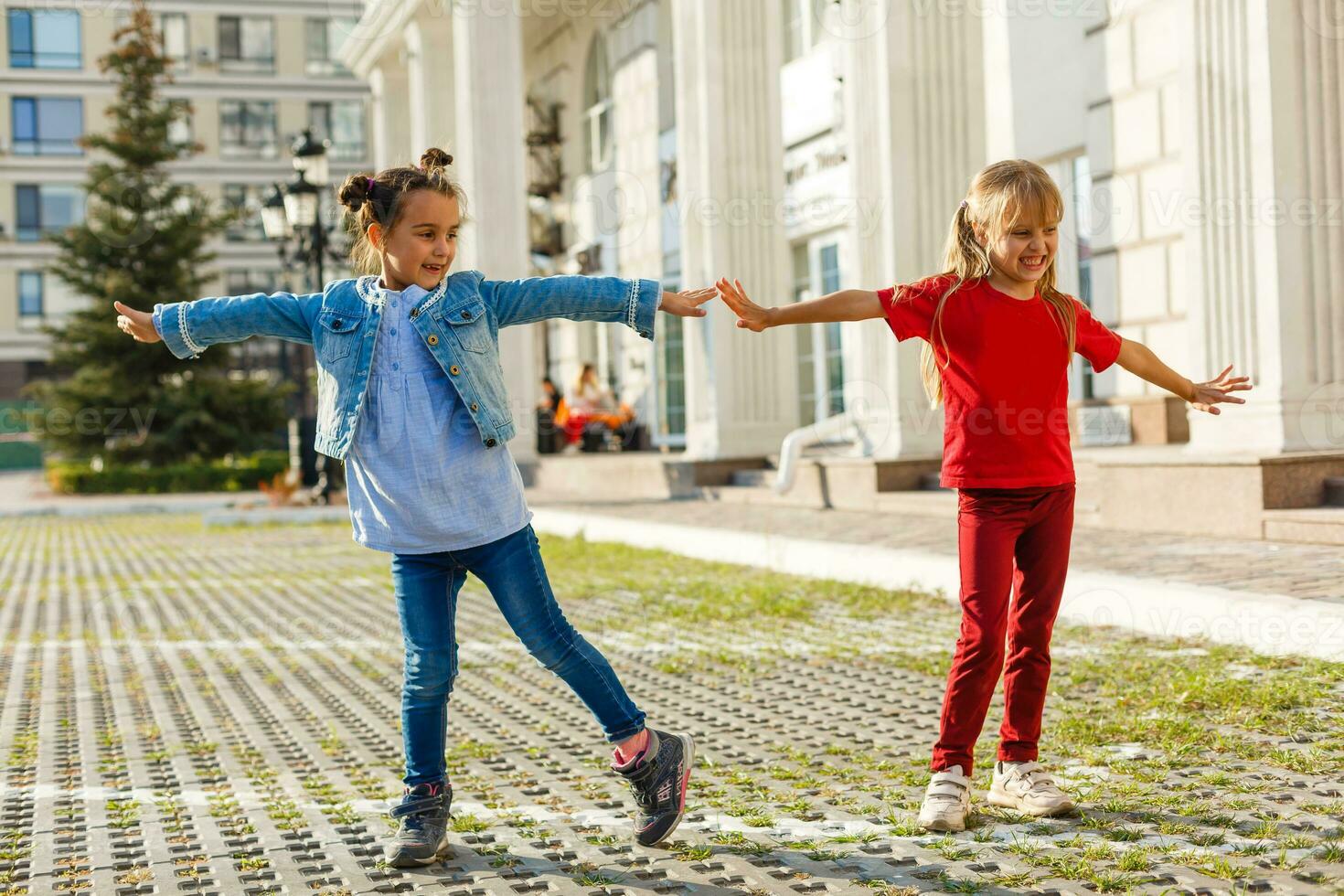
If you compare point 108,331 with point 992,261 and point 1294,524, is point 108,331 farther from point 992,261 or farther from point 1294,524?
point 992,261

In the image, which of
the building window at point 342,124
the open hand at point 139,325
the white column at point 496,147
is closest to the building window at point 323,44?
the building window at point 342,124

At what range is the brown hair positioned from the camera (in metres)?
3.30

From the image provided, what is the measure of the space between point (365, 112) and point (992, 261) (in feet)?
189

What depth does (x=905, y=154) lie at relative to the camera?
38.5 ft

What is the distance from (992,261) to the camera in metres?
3.38

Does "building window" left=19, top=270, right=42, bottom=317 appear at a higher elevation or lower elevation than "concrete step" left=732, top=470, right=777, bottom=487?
higher

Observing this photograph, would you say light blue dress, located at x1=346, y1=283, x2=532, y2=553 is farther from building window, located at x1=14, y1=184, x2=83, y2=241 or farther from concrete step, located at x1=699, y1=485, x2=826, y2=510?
building window, located at x1=14, y1=184, x2=83, y2=241

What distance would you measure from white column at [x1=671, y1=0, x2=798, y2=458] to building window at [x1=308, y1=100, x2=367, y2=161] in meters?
44.3

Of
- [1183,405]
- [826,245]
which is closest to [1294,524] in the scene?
[1183,405]

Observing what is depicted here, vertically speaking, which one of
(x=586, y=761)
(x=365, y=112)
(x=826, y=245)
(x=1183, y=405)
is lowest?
(x=586, y=761)

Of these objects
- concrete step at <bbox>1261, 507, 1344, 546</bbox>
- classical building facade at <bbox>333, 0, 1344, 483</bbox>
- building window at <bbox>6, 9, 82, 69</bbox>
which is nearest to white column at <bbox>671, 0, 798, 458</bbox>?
classical building facade at <bbox>333, 0, 1344, 483</bbox>

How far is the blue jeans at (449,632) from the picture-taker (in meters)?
3.35

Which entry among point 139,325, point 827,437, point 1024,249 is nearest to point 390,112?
point 827,437

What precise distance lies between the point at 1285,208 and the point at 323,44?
54686 mm
